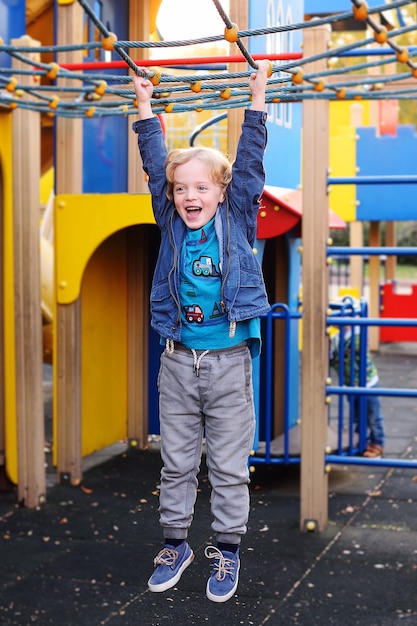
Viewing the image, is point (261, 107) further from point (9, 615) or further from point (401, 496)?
point (401, 496)

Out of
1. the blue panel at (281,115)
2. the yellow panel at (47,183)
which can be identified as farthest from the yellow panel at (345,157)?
the blue panel at (281,115)

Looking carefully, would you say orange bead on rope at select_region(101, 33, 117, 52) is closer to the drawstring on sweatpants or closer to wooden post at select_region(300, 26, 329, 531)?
the drawstring on sweatpants

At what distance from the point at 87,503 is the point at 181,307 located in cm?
338

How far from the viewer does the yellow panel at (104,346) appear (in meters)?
6.29

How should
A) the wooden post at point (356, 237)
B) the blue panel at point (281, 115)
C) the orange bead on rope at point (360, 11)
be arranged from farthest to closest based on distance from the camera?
1. the wooden post at point (356, 237)
2. the blue panel at point (281, 115)
3. the orange bead on rope at point (360, 11)

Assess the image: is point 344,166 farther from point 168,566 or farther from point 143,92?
point 168,566

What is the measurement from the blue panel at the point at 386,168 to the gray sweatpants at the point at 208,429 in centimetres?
779

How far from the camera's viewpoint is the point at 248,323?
7.73 feet

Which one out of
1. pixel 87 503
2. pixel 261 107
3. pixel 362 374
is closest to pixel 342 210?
pixel 362 374

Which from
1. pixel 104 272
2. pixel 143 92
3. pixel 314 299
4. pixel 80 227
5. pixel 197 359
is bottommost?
pixel 197 359

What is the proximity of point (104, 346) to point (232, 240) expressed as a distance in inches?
168

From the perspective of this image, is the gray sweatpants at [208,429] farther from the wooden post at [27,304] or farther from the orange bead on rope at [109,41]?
the wooden post at [27,304]

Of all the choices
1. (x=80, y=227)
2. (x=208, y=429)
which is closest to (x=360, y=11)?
(x=208, y=429)

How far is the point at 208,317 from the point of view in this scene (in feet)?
7.54
